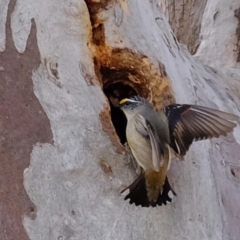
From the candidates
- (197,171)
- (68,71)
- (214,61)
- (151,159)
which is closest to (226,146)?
(197,171)

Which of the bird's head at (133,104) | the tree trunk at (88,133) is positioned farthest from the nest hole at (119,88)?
the bird's head at (133,104)

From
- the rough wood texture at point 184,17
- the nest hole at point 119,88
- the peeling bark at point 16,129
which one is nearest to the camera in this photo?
the peeling bark at point 16,129

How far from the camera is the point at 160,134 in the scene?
5.24 feet

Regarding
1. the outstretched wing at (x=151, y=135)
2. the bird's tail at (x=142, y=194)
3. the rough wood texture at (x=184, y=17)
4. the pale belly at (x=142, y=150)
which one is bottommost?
the rough wood texture at (x=184, y=17)

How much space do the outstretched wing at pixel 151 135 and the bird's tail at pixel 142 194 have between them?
6cm

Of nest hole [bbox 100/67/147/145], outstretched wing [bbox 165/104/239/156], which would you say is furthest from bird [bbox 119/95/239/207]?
nest hole [bbox 100/67/147/145]

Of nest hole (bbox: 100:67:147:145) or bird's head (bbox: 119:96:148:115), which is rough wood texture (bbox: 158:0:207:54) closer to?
nest hole (bbox: 100:67:147:145)

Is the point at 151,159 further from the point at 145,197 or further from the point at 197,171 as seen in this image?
the point at 197,171

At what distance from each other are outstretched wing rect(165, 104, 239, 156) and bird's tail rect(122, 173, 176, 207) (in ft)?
0.33

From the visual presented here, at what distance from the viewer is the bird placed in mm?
1569

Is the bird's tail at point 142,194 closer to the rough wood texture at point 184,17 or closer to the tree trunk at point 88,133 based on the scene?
the tree trunk at point 88,133

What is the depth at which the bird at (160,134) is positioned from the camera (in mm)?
1569

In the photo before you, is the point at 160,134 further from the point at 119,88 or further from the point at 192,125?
the point at 119,88

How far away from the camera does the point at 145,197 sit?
1.57 m
